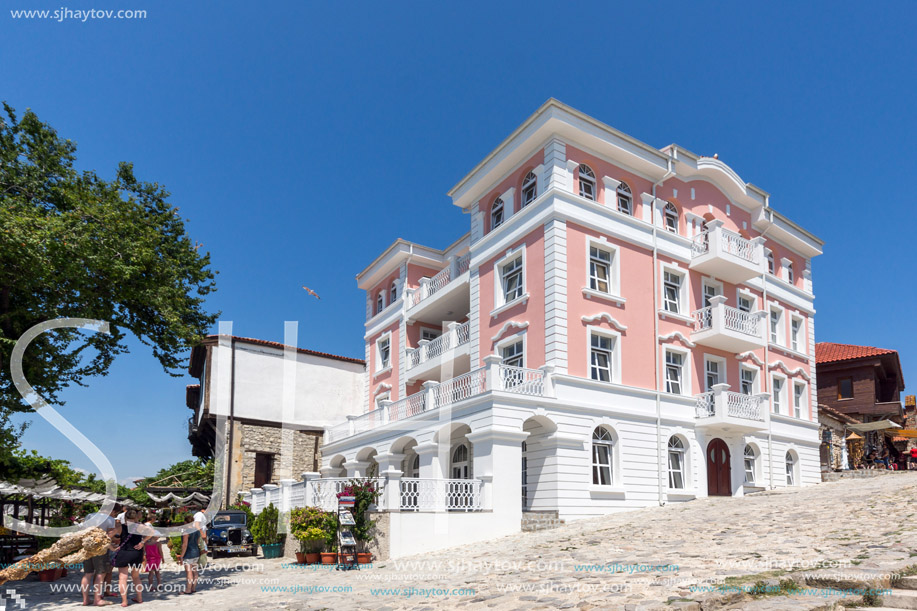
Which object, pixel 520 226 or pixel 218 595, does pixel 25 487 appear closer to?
pixel 218 595

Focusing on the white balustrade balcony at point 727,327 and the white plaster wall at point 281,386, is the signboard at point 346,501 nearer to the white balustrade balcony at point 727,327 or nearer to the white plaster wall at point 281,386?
the white balustrade balcony at point 727,327

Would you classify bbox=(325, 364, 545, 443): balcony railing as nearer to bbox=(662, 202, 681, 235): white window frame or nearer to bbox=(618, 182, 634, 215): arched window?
bbox=(618, 182, 634, 215): arched window

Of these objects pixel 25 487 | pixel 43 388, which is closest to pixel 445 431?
pixel 43 388

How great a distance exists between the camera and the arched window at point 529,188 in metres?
20.6

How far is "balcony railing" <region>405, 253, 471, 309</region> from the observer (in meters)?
24.4

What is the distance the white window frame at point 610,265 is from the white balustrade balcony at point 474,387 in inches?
134

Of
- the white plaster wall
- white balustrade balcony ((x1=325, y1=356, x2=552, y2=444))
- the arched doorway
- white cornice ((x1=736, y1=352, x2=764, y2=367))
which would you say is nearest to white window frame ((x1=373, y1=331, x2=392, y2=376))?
the white plaster wall

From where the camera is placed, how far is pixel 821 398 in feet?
120

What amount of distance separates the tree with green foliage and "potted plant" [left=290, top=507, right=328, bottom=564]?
4823 millimetres

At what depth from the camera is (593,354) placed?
19.4 meters

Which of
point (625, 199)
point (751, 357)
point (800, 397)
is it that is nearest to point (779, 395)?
point (800, 397)

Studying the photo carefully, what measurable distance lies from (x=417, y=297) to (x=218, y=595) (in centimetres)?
1667

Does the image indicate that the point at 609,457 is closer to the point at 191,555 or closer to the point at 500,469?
the point at 500,469

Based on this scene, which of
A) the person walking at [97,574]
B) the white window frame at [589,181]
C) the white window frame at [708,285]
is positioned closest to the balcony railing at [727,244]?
the white window frame at [708,285]
